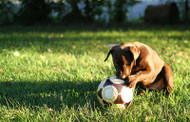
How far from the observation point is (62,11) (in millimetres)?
12062

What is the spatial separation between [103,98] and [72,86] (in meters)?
0.86

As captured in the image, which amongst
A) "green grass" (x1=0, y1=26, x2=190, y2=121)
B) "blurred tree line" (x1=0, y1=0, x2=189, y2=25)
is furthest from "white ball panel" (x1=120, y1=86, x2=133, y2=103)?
"blurred tree line" (x1=0, y1=0, x2=189, y2=25)

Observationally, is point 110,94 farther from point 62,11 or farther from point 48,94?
point 62,11

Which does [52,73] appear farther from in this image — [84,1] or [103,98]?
[84,1]

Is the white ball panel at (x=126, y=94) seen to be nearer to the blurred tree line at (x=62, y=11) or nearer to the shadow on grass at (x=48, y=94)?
the shadow on grass at (x=48, y=94)

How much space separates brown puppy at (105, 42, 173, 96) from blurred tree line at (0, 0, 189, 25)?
9.44 metres

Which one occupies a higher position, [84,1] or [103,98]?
[84,1]

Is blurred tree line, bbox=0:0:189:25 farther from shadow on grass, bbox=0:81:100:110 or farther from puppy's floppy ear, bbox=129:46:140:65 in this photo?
puppy's floppy ear, bbox=129:46:140:65

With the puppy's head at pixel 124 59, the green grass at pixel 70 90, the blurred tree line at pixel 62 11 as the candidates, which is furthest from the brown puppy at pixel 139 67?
the blurred tree line at pixel 62 11

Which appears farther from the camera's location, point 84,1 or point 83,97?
point 84,1

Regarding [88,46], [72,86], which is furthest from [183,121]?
[88,46]

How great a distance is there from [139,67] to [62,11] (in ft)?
33.2

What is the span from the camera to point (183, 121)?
224cm

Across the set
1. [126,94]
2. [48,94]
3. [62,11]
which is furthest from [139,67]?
[62,11]
